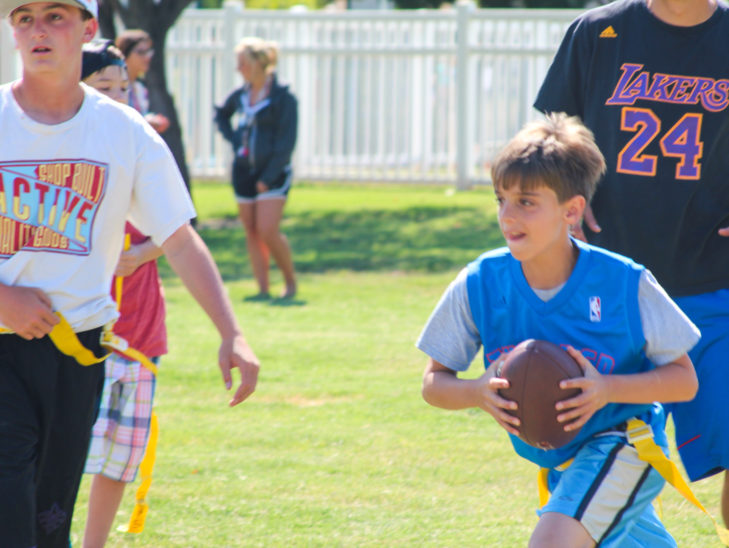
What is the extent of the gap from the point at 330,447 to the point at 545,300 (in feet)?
9.79

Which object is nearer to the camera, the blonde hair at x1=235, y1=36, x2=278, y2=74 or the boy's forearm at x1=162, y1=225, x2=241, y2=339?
the boy's forearm at x1=162, y1=225, x2=241, y2=339

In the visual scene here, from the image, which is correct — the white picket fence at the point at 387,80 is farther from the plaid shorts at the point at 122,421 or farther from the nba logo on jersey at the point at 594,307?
the nba logo on jersey at the point at 594,307

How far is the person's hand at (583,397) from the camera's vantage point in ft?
10.4

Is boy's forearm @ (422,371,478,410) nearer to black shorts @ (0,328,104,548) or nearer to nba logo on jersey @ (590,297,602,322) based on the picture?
nba logo on jersey @ (590,297,602,322)

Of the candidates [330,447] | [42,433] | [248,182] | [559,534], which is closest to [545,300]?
[559,534]

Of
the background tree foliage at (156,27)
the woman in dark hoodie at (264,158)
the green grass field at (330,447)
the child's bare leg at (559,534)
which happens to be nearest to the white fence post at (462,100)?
the background tree foliage at (156,27)

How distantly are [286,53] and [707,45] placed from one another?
15364 millimetres

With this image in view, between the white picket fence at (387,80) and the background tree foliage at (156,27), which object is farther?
the white picket fence at (387,80)

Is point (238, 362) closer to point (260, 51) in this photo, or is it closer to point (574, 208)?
point (574, 208)

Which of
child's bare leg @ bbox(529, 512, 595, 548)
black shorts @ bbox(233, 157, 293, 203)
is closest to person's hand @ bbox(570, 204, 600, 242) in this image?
child's bare leg @ bbox(529, 512, 595, 548)

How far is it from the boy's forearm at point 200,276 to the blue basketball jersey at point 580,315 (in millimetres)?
776

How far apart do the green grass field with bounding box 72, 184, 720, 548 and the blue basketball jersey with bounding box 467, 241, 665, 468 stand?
147 cm

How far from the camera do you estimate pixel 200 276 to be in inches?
137

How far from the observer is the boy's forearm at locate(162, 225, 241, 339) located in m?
3.42
